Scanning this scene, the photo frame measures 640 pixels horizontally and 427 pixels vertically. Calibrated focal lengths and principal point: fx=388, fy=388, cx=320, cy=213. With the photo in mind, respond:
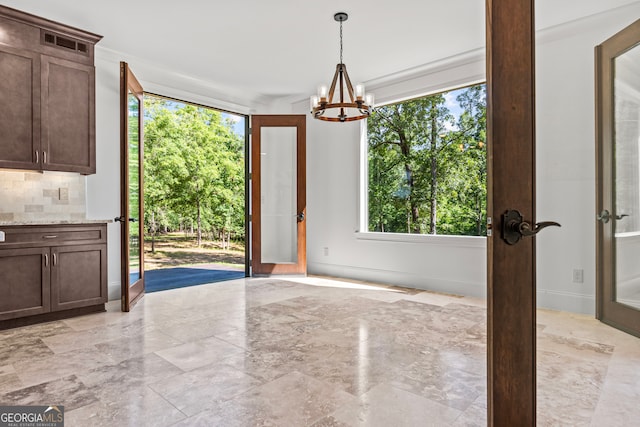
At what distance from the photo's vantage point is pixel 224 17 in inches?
139

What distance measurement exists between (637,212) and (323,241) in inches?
166

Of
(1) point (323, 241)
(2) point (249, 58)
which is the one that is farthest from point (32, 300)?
(1) point (323, 241)

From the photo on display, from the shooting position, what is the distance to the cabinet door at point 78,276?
3498 millimetres

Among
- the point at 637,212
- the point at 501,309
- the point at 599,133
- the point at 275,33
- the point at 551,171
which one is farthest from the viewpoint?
the point at 275,33

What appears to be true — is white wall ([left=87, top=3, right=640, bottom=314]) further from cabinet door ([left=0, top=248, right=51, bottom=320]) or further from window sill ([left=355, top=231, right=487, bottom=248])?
cabinet door ([left=0, top=248, right=51, bottom=320])

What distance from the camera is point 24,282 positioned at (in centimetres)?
331

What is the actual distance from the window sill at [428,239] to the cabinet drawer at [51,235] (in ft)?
10.6

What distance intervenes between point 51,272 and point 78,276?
0.23m

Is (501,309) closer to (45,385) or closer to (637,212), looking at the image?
(637,212)

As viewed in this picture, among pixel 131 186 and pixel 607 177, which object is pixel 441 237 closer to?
pixel 607 177

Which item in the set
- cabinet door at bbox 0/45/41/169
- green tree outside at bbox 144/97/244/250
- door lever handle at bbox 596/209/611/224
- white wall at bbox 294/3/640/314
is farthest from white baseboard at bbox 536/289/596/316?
green tree outside at bbox 144/97/244/250
